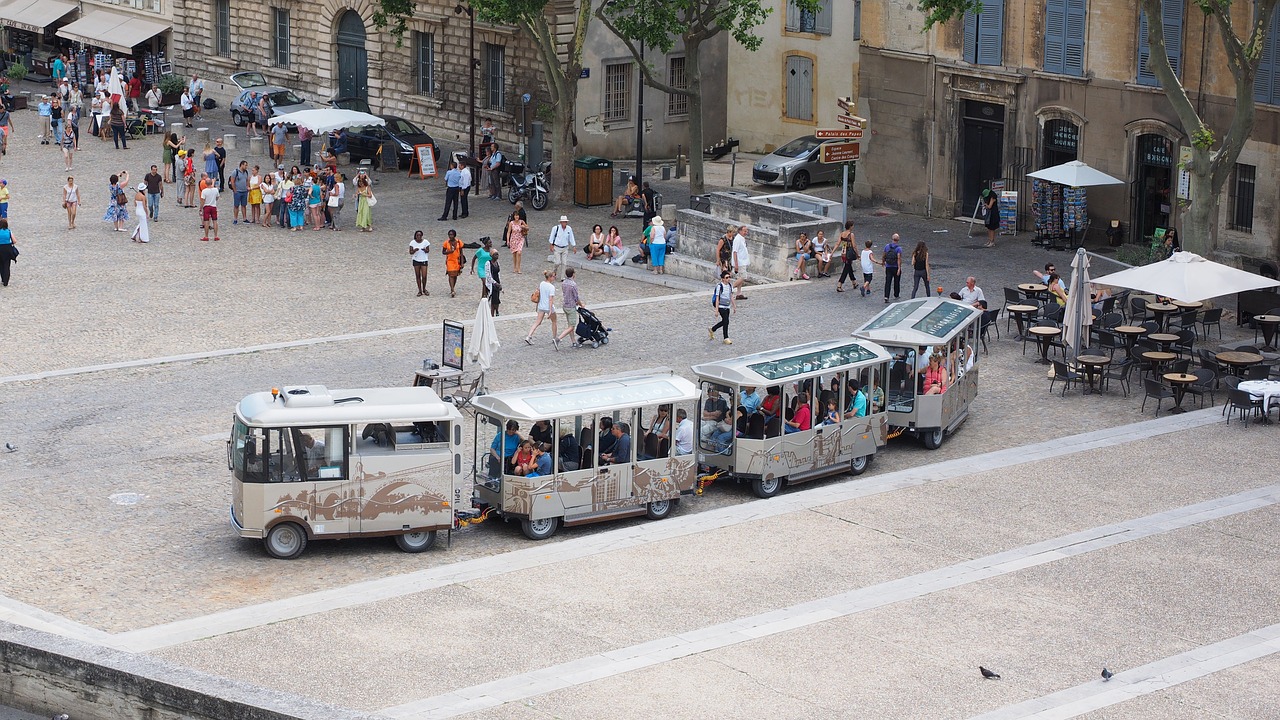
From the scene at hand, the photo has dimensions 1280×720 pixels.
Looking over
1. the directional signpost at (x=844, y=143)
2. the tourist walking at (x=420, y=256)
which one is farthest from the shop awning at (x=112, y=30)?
the directional signpost at (x=844, y=143)

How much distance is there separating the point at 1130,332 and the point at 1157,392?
2.73m

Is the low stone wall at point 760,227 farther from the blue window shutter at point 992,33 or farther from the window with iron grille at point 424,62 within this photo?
the window with iron grille at point 424,62

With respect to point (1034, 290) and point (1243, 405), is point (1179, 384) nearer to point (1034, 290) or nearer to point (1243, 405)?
point (1243, 405)

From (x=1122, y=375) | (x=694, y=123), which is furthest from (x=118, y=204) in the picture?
(x=1122, y=375)

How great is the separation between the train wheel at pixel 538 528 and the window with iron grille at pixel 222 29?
41823 millimetres

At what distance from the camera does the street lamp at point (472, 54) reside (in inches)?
1816

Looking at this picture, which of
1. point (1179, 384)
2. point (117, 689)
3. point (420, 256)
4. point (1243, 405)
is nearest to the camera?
point (117, 689)

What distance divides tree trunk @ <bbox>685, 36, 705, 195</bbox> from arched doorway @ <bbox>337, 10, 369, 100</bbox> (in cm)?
1539

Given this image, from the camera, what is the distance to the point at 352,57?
180 feet

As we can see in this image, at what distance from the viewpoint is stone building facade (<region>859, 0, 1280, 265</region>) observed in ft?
116

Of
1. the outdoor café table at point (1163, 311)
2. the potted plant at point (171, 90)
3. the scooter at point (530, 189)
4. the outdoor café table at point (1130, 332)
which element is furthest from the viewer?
the potted plant at point (171, 90)

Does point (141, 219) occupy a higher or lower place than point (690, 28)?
lower

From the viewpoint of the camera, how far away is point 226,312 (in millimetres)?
31828

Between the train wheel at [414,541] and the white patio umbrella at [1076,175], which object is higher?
the white patio umbrella at [1076,175]
